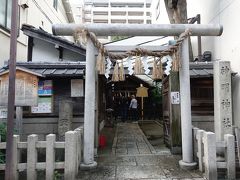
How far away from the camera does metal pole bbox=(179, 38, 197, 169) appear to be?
24.0ft

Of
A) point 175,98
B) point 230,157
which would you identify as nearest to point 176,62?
point 175,98

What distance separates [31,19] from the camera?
16297mm

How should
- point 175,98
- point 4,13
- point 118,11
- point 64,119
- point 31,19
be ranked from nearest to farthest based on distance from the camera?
point 64,119 < point 175,98 < point 4,13 < point 31,19 < point 118,11

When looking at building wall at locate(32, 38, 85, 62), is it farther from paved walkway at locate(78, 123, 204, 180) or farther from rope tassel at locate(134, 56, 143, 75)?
rope tassel at locate(134, 56, 143, 75)

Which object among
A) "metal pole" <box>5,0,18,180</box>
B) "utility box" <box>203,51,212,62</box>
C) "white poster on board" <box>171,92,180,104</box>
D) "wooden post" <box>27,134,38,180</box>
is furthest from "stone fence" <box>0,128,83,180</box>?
"utility box" <box>203,51,212,62</box>

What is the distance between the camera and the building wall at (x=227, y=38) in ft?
31.0

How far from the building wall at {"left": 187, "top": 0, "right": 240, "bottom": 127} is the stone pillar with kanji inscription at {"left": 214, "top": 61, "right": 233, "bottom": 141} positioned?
248 cm

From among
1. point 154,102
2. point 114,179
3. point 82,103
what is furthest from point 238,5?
point 154,102

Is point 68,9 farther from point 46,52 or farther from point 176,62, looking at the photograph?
point 176,62

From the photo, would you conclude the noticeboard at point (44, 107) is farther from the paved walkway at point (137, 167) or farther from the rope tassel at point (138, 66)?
the rope tassel at point (138, 66)

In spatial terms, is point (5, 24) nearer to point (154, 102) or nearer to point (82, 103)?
point (82, 103)

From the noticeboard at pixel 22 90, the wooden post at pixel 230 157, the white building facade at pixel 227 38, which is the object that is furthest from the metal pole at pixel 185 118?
the noticeboard at pixel 22 90

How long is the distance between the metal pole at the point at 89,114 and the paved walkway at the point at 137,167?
0.36 meters

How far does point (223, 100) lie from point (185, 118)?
1215 millimetres
